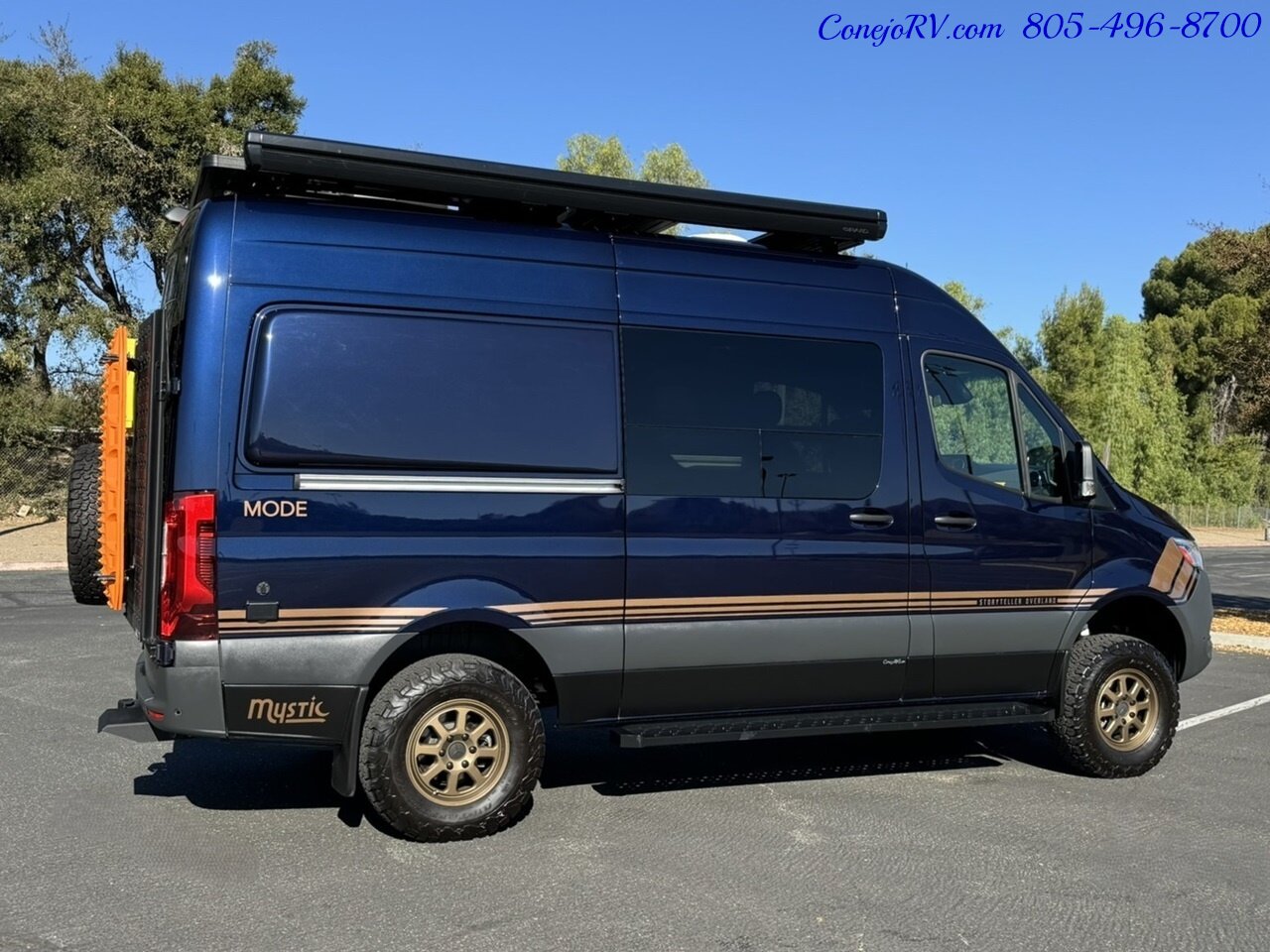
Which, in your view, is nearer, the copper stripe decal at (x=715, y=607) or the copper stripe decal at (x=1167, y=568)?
the copper stripe decal at (x=715, y=607)

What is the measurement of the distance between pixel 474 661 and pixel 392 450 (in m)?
0.99

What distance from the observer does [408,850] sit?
16.7ft

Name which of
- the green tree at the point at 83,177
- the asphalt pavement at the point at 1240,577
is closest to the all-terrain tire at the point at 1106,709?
the asphalt pavement at the point at 1240,577

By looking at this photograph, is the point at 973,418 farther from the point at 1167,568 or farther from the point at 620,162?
the point at 620,162

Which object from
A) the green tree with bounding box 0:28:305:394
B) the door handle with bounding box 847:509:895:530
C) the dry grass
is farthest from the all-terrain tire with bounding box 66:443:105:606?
the green tree with bounding box 0:28:305:394

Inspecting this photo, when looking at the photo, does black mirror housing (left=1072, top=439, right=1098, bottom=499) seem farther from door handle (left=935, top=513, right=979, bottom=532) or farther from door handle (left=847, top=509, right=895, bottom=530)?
door handle (left=847, top=509, right=895, bottom=530)

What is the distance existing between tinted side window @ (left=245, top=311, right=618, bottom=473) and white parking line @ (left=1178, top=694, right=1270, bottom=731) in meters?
5.08

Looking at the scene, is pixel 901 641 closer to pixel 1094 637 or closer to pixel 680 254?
pixel 1094 637

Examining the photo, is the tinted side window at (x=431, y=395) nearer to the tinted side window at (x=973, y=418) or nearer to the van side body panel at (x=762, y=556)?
the van side body panel at (x=762, y=556)

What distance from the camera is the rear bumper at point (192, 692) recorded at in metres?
4.79

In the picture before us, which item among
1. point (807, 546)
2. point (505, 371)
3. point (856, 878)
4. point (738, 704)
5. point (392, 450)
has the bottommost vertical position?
point (856, 878)

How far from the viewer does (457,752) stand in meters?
5.23

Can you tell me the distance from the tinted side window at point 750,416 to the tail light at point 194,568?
1833 mm

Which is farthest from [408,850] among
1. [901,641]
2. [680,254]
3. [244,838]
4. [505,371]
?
[680,254]
